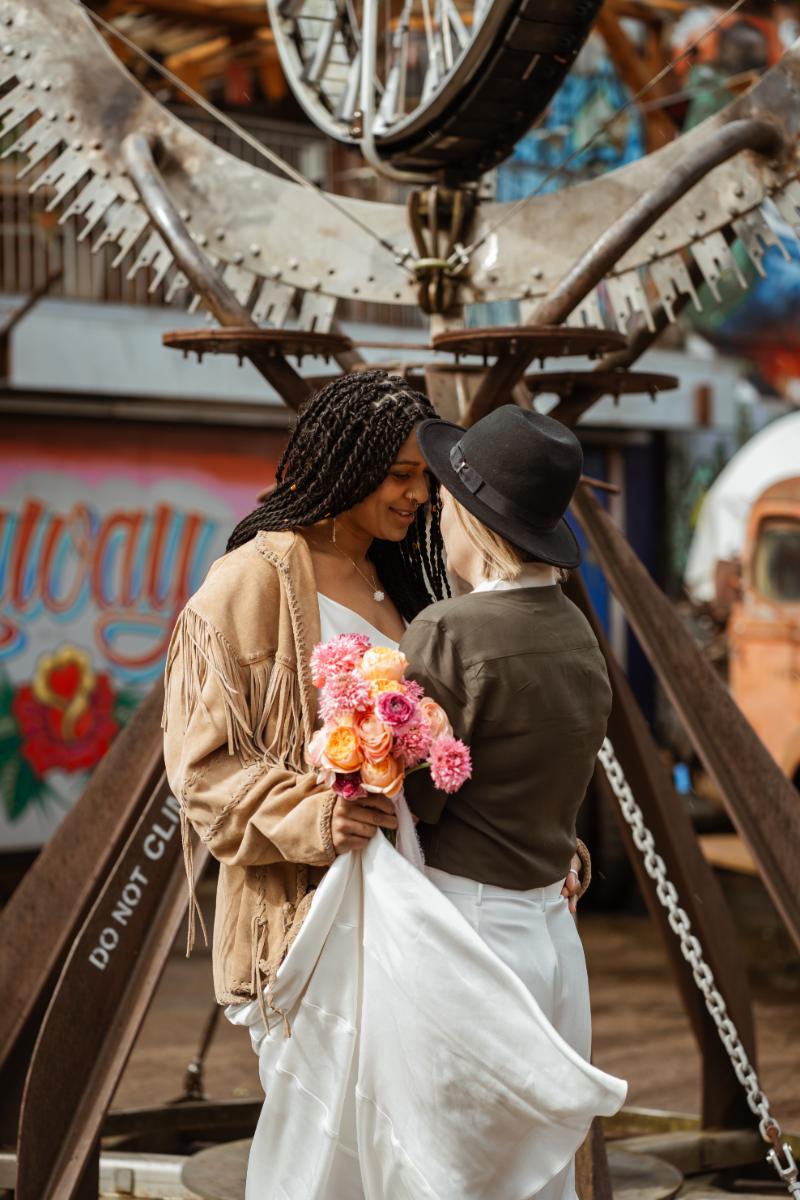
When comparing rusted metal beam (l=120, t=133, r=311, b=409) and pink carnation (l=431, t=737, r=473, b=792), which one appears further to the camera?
rusted metal beam (l=120, t=133, r=311, b=409)

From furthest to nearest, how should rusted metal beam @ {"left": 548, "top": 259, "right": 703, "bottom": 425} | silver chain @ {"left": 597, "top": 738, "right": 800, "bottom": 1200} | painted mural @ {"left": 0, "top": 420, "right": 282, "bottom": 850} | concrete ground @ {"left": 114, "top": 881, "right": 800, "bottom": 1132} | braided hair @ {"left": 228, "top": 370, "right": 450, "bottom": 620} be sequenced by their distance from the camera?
1. painted mural @ {"left": 0, "top": 420, "right": 282, "bottom": 850}
2. concrete ground @ {"left": 114, "top": 881, "right": 800, "bottom": 1132}
3. rusted metal beam @ {"left": 548, "top": 259, "right": 703, "bottom": 425}
4. silver chain @ {"left": 597, "top": 738, "right": 800, "bottom": 1200}
5. braided hair @ {"left": 228, "top": 370, "right": 450, "bottom": 620}

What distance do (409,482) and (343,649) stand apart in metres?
0.48

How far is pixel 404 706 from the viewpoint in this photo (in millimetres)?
2521

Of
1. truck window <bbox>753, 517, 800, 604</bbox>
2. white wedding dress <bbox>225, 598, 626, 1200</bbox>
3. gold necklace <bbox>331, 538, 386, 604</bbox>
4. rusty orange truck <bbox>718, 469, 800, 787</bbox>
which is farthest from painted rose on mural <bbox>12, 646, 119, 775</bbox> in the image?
white wedding dress <bbox>225, 598, 626, 1200</bbox>

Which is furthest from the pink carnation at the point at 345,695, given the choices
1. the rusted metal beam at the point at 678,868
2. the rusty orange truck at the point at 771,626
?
the rusty orange truck at the point at 771,626

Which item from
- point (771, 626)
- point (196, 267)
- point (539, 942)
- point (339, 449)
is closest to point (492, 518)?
point (339, 449)

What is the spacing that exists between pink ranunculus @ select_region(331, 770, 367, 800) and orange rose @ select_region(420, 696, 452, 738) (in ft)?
0.44

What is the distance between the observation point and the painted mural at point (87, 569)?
1117cm

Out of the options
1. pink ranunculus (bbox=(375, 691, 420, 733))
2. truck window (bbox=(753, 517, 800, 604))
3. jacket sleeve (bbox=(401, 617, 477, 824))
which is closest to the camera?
pink ranunculus (bbox=(375, 691, 420, 733))

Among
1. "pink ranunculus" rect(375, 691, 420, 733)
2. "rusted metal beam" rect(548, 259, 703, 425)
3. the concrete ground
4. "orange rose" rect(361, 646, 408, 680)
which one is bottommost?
the concrete ground

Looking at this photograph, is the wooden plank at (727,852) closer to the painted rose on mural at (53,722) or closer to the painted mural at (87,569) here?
the painted mural at (87,569)

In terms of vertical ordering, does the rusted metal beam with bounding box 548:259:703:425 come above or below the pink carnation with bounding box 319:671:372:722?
above

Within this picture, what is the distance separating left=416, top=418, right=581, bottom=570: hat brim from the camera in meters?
2.70

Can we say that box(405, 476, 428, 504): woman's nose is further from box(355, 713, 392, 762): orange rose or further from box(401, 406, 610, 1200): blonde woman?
box(355, 713, 392, 762): orange rose
